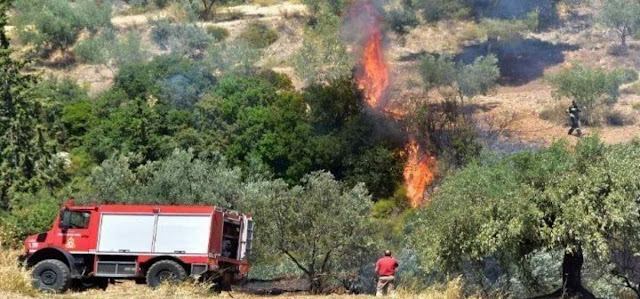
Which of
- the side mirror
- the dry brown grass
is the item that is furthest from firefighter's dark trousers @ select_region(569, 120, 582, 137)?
the dry brown grass

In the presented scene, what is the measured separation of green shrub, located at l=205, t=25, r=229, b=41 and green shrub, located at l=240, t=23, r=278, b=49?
1.58 metres

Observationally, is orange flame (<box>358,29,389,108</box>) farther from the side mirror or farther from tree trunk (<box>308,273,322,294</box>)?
the side mirror

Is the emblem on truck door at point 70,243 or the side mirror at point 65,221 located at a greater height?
the side mirror at point 65,221

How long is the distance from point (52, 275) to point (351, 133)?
36797 millimetres

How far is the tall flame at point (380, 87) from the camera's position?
66500 millimetres

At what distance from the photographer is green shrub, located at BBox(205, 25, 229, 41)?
319ft

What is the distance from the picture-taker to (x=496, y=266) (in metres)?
41.4

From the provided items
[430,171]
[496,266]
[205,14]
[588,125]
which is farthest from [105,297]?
[205,14]

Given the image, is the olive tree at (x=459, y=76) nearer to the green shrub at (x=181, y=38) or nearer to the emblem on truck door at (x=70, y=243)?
the green shrub at (x=181, y=38)

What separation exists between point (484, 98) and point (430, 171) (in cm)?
1790

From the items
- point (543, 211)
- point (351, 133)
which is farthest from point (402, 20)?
point (543, 211)

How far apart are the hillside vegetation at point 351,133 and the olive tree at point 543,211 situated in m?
0.07

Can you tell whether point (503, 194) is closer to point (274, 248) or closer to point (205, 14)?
point (274, 248)

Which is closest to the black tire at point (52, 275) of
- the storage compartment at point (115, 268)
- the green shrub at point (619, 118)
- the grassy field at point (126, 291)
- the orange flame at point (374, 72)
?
the grassy field at point (126, 291)
